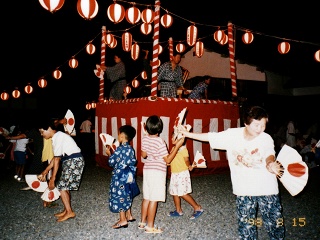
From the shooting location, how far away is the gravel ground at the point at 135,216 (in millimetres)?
3584

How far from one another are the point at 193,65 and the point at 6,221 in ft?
47.5

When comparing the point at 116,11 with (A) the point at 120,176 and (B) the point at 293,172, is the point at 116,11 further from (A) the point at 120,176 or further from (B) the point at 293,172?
(B) the point at 293,172

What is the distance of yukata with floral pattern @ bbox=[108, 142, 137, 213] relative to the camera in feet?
12.1

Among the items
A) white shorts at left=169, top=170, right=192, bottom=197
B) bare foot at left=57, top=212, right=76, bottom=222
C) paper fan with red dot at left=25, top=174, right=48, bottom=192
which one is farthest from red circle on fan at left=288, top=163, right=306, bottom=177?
paper fan with red dot at left=25, top=174, right=48, bottom=192

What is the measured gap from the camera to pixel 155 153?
142 inches

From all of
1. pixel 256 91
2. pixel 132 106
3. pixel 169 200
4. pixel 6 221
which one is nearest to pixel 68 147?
pixel 6 221

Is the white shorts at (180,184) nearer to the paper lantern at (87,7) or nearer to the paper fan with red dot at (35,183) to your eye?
the paper fan with red dot at (35,183)

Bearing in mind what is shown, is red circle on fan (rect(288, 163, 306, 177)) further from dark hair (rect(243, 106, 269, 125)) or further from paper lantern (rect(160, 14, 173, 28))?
paper lantern (rect(160, 14, 173, 28))

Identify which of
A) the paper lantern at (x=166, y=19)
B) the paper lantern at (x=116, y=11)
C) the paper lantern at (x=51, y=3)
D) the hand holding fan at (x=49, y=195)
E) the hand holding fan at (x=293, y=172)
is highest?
the paper lantern at (x=166, y=19)

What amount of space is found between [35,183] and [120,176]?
63.6 inches

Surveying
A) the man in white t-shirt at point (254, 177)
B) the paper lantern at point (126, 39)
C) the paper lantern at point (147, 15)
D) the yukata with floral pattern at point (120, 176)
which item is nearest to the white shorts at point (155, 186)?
the yukata with floral pattern at point (120, 176)

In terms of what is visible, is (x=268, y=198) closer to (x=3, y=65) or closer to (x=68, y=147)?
(x=68, y=147)

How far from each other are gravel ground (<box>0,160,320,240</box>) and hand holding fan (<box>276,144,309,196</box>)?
141cm

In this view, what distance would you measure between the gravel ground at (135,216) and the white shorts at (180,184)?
40 cm
